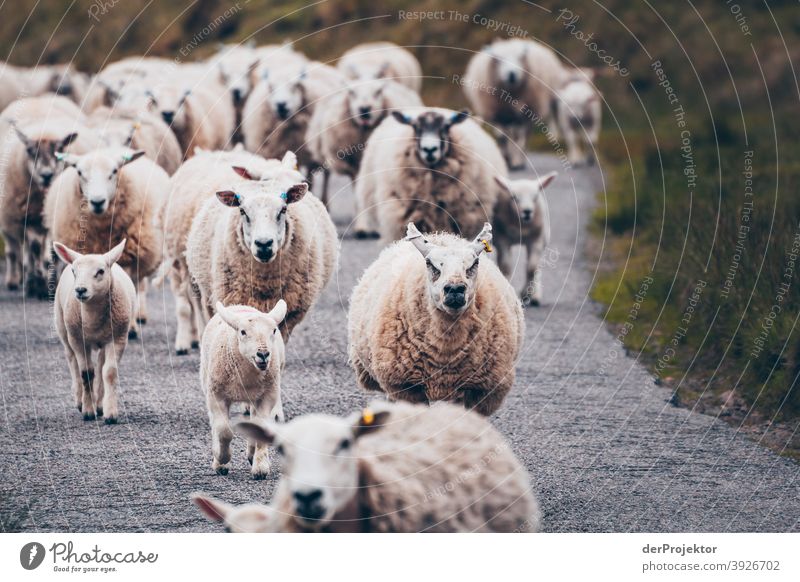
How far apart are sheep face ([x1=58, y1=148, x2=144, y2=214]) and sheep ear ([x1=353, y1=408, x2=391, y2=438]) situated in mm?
6003

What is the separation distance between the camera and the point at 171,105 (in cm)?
1584

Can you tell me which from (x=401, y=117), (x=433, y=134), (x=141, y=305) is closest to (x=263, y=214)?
(x=433, y=134)

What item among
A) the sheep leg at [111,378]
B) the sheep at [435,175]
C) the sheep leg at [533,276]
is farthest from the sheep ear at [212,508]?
the sheep leg at [533,276]

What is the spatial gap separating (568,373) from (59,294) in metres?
3.93

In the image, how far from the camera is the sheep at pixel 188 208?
10.8 meters

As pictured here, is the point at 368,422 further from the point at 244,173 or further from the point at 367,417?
the point at 244,173

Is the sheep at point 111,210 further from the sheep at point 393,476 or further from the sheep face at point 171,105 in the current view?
the sheep at point 393,476

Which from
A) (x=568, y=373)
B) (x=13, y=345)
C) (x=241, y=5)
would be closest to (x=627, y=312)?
(x=568, y=373)

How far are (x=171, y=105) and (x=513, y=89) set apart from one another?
7525 mm

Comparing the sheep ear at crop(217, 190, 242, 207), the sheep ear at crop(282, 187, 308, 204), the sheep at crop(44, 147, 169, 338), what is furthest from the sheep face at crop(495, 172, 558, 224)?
the sheep ear at crop(217, 190, 242, 207)

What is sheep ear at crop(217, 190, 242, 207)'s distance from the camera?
9102 millimetres

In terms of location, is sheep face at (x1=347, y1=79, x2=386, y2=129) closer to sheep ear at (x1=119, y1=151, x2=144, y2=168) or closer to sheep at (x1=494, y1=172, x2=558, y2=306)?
sheep at (x1=494, y1=172, x2=558, y2=306)

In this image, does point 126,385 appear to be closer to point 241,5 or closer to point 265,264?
point 265,264

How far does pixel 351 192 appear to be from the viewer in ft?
63.0
